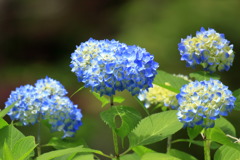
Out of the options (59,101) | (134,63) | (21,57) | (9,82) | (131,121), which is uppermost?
(21,57)

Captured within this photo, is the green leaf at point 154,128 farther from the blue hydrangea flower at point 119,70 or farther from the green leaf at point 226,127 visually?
the green leaf at point 226,127

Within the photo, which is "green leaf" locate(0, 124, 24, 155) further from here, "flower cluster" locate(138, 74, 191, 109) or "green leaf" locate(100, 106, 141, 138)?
"flower cluster" locate(138, 74, 191, 109)

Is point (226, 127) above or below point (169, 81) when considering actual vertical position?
below

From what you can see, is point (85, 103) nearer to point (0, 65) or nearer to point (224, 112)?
point (0, 65)

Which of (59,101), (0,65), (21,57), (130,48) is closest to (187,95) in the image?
(130,48)

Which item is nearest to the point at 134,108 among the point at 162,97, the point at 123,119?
the point at 123,119

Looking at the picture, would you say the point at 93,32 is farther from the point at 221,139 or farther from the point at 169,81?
the point at 221,139

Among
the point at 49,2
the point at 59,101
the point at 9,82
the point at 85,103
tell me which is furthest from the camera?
the point at 49,2
